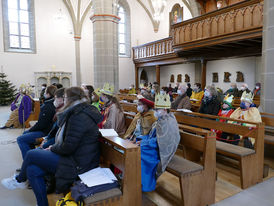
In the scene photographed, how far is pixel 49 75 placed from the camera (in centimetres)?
1521

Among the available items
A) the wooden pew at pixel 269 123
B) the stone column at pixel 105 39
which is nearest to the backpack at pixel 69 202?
the wooden pew at pixel 269 123

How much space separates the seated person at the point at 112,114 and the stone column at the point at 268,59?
268cm

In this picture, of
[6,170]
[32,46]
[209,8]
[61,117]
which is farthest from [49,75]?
[61,117]

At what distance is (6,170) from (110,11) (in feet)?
22.6

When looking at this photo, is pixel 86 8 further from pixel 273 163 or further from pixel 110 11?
pixel 273 163

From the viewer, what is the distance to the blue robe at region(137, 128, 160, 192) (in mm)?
2498

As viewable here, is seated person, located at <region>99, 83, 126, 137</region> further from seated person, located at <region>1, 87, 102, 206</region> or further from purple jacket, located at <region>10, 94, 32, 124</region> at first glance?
purple jacket, located at <region>10, 94, 32, 124</region>

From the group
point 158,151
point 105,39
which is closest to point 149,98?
point 158,151

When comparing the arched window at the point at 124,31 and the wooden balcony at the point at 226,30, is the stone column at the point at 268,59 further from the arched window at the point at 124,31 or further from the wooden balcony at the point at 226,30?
the arched window at the point at 124,31

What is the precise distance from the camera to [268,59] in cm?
404

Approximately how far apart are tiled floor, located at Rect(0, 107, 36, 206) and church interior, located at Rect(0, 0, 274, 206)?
0.02 meters

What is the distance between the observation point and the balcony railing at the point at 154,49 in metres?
13.5

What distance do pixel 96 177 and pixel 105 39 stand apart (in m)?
7.38

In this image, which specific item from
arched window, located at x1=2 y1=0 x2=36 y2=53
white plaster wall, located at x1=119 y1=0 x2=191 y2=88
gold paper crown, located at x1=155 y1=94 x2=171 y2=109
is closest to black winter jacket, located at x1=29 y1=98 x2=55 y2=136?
gold paper crown, located at x1=155 y1=94 x2=171 y2=109
